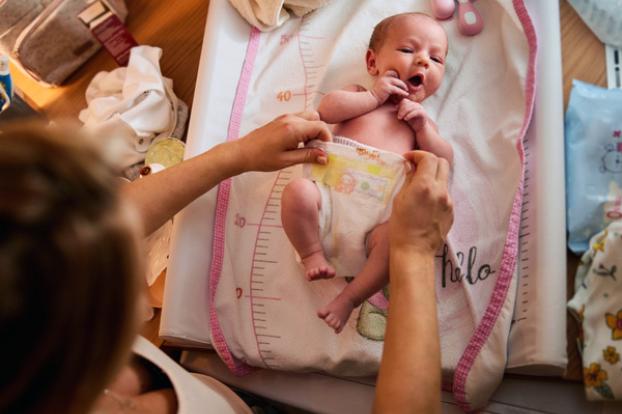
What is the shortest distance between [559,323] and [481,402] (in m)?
0.18

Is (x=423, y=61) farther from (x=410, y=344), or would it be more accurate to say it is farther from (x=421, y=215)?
(x=410, y=344)

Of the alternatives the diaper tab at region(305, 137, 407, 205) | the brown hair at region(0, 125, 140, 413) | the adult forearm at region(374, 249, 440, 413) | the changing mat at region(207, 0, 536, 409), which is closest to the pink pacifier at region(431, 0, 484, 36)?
the changing mat at region(207, 0, 536, 409)

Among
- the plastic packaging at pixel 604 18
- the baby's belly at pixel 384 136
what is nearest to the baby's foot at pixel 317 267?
the baby's belly at pixel 384 136

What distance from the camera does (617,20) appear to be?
110cm

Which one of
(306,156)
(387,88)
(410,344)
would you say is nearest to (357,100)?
(387,88)

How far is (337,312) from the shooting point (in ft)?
2.93

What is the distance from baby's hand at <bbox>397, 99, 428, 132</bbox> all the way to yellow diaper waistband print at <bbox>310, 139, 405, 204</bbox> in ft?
0.32

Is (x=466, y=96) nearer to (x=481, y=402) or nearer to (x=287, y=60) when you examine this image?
(x=287, y=60)

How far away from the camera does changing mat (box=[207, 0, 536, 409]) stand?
92cm

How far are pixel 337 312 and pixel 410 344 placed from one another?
0.23m

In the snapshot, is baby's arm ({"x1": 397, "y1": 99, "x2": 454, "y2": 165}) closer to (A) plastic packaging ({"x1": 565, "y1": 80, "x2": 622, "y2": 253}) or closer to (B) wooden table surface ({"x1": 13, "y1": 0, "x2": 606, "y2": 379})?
(A) plastic packaging ({"x1": 565, "y1": 80, "x2": 622, "y2": 253})

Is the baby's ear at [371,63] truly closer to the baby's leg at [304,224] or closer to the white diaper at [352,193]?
the white diaper at [352,193]

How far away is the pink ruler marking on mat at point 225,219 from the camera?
100 centimetres

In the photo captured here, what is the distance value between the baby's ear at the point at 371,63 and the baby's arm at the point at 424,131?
4.9 inches
